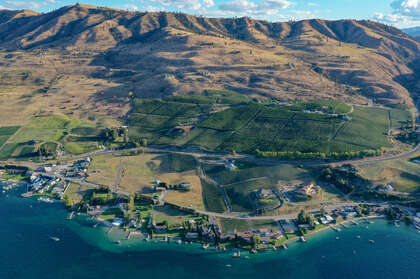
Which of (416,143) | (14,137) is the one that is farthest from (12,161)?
(416,143)

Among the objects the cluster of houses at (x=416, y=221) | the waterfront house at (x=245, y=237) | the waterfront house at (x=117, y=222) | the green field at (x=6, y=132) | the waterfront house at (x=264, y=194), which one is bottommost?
the waterfront house at (x=117, y=222)

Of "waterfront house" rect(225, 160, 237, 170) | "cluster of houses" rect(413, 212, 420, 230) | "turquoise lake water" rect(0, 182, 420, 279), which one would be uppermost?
"waterfront house" rect(225, 160, 237, 170)

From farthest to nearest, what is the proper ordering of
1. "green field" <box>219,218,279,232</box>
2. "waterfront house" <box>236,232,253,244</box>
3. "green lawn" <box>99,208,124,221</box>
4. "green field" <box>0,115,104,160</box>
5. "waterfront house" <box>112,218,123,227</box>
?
"green field" <box>0,115,104,160</box>, "green lawn" <box>99,208,124,221</box>, "waterfront house" <box>112,218,123,227</box>, "green field" <box>219,218,279,232</box>, "waterfront house" <box>236,232,253,244</box>

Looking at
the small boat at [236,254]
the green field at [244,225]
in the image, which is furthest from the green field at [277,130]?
the small boat at [236,254]

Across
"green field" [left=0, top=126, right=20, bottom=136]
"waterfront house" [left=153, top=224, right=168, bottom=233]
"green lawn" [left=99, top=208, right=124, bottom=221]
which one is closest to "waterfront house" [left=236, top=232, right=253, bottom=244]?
"waterfront house" [left=153, top=224, right=168, bottom=233]

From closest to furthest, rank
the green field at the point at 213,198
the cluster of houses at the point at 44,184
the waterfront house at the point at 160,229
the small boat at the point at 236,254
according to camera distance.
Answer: the small boat at the point at 236,254 < the waterfront house at the point at 160,229 < the green field at the point at 213,198 < the cluster of houses at the point at 44,184

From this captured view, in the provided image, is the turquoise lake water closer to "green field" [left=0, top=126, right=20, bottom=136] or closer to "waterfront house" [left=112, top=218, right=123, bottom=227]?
"waterfront house" [left=112, top=218, right=123, bottom=227]

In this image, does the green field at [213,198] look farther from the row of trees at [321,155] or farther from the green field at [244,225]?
the row of trees at [321,155]

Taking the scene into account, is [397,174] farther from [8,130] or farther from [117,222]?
[8,130]
